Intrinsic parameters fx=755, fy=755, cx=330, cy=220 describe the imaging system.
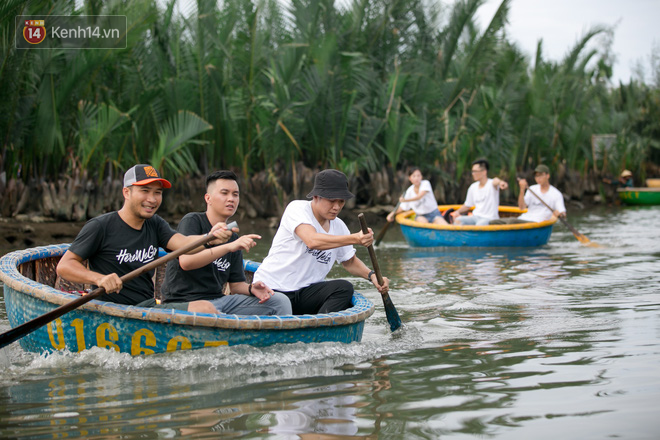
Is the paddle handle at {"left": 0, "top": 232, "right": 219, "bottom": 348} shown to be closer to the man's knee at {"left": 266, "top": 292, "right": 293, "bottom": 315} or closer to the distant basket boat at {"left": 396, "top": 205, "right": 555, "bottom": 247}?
the man's knee at {"left": 266, "top": 292, "right": 293, "bottom": 315}

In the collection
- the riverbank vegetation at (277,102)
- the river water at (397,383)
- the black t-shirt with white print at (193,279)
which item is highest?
the riverbank vegetation at (277,102)

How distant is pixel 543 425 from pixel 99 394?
7.81 ft

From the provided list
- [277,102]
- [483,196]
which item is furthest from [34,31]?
[483,196]

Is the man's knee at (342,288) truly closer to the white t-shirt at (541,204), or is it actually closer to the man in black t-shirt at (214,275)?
the man in black t-shirt at (214,275)

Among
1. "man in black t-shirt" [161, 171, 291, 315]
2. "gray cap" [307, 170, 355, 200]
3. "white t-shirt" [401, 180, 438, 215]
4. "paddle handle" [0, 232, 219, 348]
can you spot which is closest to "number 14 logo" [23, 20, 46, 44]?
"white t-shirt" [401, 180, 438, 215]

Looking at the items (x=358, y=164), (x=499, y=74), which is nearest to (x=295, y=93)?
(x=358, y=164)

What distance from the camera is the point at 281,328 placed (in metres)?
4.64

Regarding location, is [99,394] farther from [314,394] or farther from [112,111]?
[112,111]

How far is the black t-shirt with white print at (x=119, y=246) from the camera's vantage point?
Answer: 4.89 meters

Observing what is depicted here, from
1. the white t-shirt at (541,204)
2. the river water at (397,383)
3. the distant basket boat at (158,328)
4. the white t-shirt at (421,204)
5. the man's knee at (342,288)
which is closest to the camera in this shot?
the river water at (397,383)

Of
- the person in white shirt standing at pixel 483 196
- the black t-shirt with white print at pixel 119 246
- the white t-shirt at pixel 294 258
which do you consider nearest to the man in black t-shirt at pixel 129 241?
the black t-shirt with white print at pixel 119 246

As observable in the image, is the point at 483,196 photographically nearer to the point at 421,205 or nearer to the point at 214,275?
the point at 421,205

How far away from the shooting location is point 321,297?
214 inches

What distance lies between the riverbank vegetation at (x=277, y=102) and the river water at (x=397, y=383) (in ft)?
20.6
